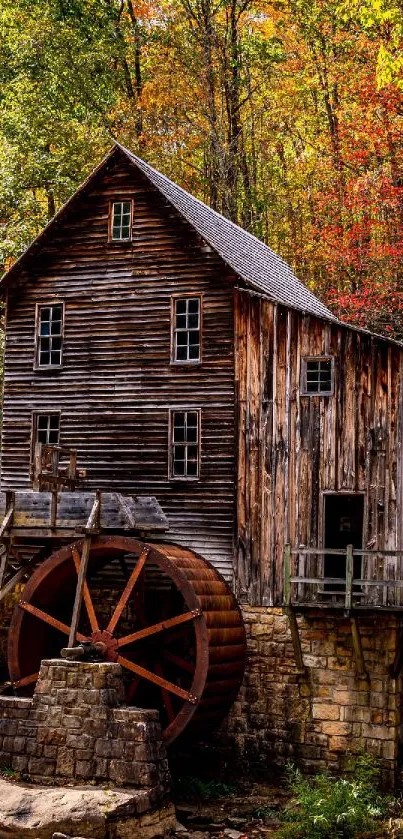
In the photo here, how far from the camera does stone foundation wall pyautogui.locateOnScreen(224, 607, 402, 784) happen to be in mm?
16953

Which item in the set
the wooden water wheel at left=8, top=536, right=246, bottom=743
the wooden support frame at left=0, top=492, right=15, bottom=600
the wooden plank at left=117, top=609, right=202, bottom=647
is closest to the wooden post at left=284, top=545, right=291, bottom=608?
the wooden water wheel at left=8, top=536, right=246, bottom=743

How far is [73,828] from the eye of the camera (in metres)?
14.8

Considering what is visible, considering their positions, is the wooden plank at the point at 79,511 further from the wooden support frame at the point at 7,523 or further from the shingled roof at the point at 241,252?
the shingled roof at the point at 241,252

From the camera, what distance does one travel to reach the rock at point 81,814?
14867 mm

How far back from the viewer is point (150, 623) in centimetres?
1959

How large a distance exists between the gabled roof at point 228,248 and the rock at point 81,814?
766cm

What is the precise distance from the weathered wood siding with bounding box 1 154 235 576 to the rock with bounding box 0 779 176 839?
4.36 m

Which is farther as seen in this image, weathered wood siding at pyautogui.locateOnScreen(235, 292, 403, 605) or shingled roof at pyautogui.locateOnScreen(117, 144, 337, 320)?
shingled roof at pyautogui.locateOnScreen(117, 144, 337, 320)

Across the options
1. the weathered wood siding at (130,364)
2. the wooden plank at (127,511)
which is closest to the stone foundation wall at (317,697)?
the weathered wood siding at (130,364)

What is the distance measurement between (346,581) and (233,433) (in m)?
3.55

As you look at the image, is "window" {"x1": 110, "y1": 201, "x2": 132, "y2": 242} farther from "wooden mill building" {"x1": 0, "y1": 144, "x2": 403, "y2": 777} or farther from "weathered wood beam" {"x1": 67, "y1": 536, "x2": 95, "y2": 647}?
"weathered wood beam" {"x1": 67, "y1": 536, "x2": 95, "y2": 647}

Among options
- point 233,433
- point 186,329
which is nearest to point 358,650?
point 233,433

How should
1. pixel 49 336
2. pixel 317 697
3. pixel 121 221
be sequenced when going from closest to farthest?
pixel 317 697
pixel 121 221
pixel 49 336

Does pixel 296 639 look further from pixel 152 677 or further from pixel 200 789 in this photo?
pixel 200 789
